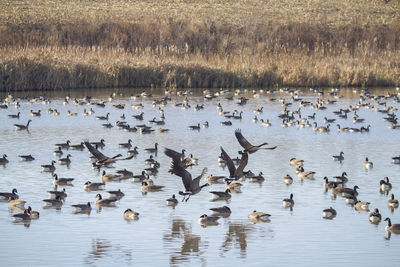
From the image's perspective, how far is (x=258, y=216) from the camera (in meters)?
14.4

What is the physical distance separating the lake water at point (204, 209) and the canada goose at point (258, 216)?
4.9 inches

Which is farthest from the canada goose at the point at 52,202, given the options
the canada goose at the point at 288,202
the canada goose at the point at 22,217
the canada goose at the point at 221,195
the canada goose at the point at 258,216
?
the canada goose at the point at 288,202

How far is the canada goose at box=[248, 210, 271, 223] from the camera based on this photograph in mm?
14328

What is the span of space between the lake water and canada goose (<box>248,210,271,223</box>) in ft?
0.41

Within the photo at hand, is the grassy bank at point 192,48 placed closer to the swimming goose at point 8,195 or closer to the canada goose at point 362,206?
the swimming goose at point 8,195

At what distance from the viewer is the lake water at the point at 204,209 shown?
12.5 m

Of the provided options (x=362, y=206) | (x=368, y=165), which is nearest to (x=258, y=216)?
(x=362, y=206)

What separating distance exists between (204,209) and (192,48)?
32.4 metres

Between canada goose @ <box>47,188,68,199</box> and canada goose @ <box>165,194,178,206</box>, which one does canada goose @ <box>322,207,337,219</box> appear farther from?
canada goose @ <box>47,188,68,199</box>

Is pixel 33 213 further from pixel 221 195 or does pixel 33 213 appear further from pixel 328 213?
pixel 328 213

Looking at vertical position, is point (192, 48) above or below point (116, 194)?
above

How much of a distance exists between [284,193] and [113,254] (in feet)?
19.5

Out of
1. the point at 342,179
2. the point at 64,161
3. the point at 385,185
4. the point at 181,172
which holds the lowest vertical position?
the point at 64,161

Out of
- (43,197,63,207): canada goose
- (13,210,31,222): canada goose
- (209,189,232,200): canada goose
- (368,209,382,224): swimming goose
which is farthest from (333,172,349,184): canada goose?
(13,210,31,222): canada goose
